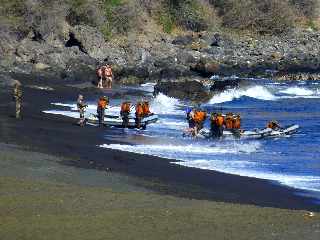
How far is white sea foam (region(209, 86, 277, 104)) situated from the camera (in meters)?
44.5

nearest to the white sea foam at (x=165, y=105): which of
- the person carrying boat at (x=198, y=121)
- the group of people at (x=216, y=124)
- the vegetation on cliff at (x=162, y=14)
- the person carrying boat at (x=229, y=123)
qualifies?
the person carrying boat at (x=198, y=121)

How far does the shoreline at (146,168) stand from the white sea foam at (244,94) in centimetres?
1627

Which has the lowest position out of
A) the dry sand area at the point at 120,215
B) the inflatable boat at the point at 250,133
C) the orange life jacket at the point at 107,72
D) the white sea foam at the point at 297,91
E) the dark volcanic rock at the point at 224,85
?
the inflatable boat at the point at 250,133

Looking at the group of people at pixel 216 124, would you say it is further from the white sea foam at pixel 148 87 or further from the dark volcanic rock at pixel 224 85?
the dark volcanic rock at pixel 224 85

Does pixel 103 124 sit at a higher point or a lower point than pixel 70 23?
lower

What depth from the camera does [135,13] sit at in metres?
71.4

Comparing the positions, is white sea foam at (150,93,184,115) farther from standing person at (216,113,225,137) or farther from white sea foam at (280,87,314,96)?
white sea foam at (280,87,314,96)

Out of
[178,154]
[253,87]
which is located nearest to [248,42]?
[253,87]

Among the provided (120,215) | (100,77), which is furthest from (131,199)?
(100,77)

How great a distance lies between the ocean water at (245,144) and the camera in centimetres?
2028

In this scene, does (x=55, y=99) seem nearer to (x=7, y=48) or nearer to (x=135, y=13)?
(x=7, y=48)

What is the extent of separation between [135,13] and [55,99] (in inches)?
1347

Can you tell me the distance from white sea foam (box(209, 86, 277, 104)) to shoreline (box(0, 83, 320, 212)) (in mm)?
16269

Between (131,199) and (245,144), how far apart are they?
41.3 ft
